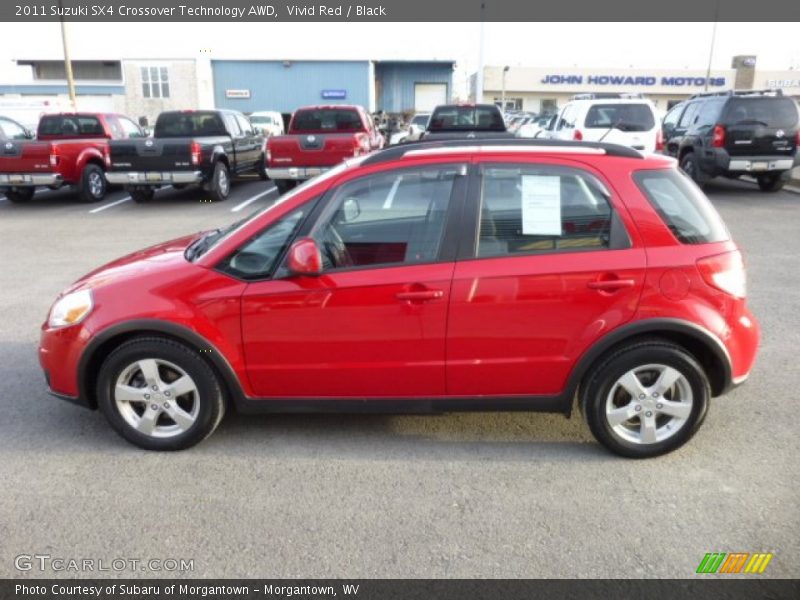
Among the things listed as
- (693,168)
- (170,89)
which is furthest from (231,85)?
(693,168)

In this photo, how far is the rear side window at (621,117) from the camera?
13.3 meters

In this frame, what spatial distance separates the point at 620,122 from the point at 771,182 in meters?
3.43

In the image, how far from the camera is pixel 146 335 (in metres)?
3.58

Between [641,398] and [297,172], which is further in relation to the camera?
[297,172]

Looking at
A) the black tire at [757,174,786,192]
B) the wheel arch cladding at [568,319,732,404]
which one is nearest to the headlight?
the wheel arch cladding at [568,319,732,404]

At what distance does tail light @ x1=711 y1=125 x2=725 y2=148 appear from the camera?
41.0 ft

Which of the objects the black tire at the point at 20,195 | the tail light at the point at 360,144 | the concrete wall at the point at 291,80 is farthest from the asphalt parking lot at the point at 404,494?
the concrete wall at the point at 291,80

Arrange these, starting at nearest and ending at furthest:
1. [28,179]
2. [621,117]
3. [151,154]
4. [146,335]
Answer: [146,335], [151,154], [28,179], [621,117]

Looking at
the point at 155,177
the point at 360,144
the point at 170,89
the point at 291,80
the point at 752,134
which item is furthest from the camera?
the point at 170,89

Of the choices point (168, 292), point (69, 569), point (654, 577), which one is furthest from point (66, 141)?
point (654, 577)

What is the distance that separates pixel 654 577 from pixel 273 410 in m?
2.06

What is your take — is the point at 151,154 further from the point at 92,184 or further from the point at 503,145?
the point at 503,145
